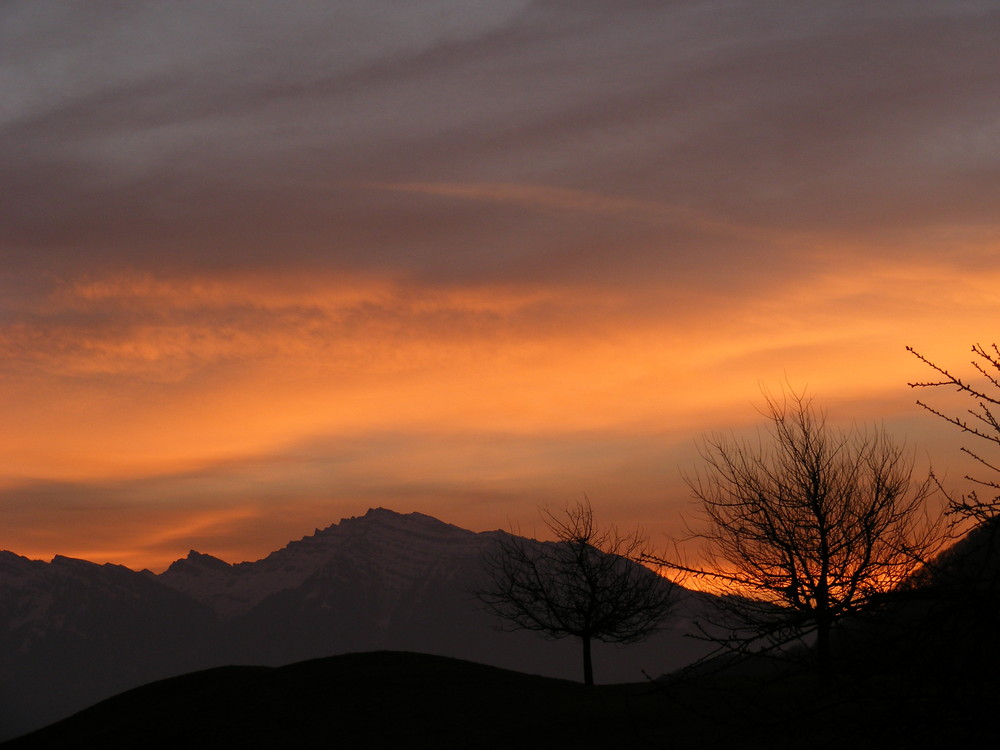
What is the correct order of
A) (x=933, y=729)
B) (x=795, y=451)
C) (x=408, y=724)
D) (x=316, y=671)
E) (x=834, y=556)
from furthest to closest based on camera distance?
(x=316, y=671) < (x=408, y=724) < (x=795, y=451) < (x=834, y=556) < (x=933, y=729)

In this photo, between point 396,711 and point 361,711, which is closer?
point 396,711

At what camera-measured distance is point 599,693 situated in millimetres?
38844

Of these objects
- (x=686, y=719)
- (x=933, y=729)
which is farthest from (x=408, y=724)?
(x=933, y=729)

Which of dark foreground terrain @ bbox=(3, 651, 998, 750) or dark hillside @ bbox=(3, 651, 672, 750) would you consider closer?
dark foreground terrain @ bbox=(3, 651, 998, 750)

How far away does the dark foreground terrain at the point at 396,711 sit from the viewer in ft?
102

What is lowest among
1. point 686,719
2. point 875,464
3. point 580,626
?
point 686,719

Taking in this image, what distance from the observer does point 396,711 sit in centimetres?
3769

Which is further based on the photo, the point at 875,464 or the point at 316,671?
the point at 316,671

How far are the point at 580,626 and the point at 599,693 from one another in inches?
412

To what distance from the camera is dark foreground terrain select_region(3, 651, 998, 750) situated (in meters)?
31.2

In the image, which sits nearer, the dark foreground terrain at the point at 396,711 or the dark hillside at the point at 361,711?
the dark foreground terrain at the point at 396,711

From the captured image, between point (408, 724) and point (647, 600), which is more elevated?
point (647, 600)

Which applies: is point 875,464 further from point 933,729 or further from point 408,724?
point 933,729

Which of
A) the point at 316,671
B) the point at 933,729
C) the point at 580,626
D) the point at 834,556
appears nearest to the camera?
A: the point at 933,729
